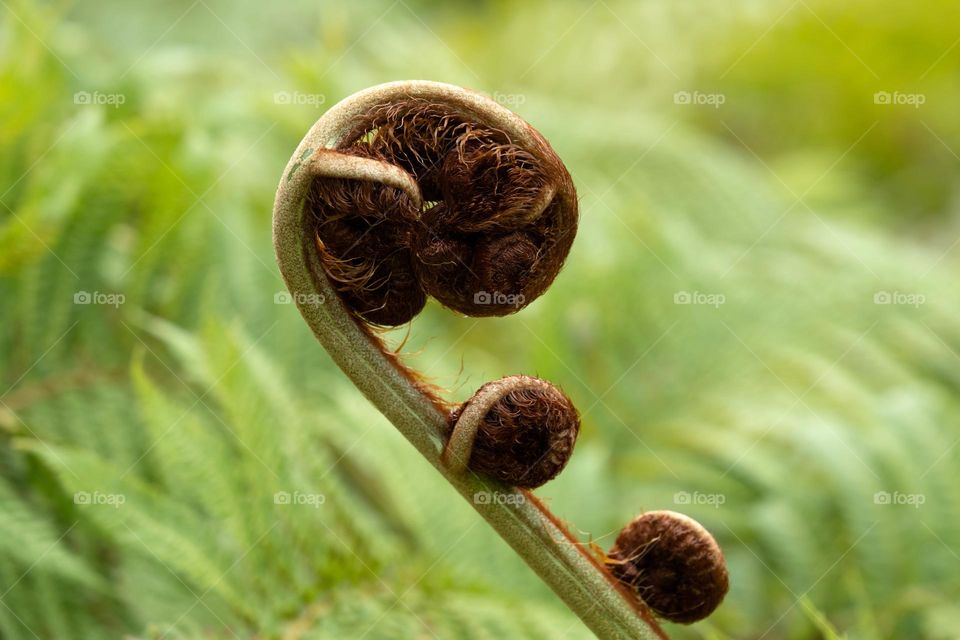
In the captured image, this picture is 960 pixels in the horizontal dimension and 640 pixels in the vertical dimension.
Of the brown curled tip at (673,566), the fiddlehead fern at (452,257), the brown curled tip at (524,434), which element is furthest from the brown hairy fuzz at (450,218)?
the brown curled tip at (673,566)

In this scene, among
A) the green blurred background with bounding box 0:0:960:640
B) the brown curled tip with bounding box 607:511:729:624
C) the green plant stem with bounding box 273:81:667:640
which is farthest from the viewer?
the green blurred background with bounding box 0:0:960:640

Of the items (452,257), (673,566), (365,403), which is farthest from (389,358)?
(365,403)

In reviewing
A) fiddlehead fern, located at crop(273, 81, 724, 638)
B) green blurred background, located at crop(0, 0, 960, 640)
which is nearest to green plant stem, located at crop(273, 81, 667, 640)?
fiddlehead fern, located at crop(273, 81, 724, 638)

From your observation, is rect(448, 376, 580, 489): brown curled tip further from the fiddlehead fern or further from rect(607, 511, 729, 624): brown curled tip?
rect(607, 511, 729, 624): brown curled tip

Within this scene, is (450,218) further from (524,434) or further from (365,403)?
(365,403)

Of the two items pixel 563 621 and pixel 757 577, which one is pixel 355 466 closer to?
pixel 563 621

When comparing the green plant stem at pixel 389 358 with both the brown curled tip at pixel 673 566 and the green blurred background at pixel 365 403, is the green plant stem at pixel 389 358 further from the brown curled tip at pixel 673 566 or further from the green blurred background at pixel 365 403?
the green blurred background at pixel 365 403
